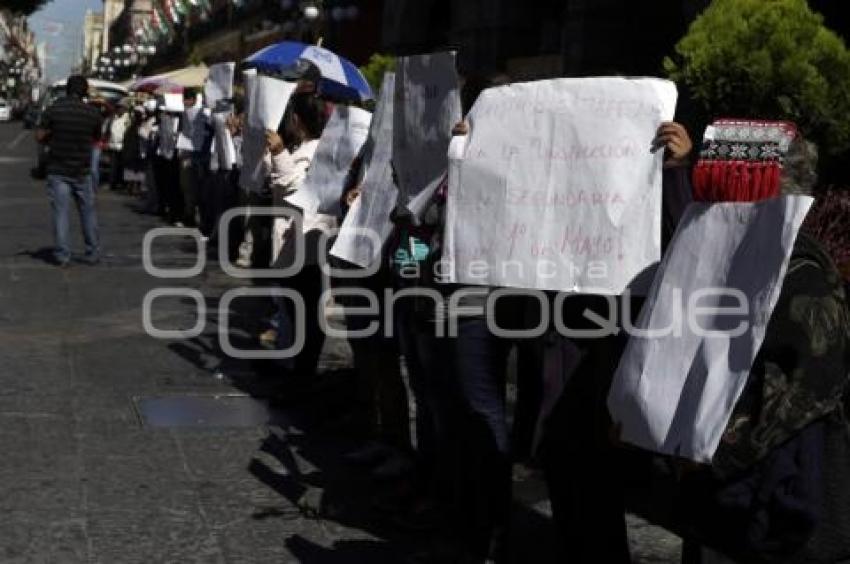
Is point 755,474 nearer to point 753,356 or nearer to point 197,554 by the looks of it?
point 753,356

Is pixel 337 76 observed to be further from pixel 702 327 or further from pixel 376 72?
pixel 702 327

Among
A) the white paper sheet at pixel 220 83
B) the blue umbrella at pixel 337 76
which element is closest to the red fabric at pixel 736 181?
the blue umbrella at pixel 337 76

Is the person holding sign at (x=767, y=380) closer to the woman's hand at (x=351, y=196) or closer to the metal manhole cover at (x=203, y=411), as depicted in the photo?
the woman's hand at (x=351, y=196)

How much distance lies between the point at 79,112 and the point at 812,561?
11878mm

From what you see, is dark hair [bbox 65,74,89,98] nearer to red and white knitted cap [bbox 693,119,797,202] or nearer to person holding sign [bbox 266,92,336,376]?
person holding sign [bbox 266,92,336,376]

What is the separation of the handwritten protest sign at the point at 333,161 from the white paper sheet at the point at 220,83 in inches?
270

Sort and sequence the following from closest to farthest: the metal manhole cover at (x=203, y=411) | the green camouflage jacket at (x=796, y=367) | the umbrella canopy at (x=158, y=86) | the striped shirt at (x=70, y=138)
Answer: the green camouflage jacket at (x=796, y=367) → the metal manhole cover at (x=203, y=411) → the striped shirt at (x=70, y=138) → the umbrella canopy at (x=158, y=86)

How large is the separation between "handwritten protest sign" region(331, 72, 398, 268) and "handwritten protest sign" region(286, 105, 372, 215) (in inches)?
41.2

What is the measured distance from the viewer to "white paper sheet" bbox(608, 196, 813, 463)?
353 cm

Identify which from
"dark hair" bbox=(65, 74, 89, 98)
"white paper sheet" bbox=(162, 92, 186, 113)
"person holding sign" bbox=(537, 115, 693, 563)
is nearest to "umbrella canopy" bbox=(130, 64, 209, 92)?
"white paper sheet" bbox=(162, 92, 186, 113)

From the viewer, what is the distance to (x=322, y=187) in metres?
7.32

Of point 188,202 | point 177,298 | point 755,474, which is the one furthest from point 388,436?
point 188,202

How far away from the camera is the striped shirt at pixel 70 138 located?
561 inches

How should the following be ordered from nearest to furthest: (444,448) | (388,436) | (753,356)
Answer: (753,356) → (444,448) → (388,436)
